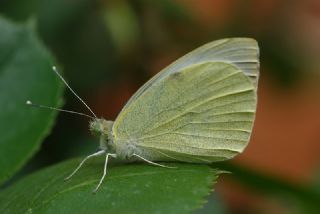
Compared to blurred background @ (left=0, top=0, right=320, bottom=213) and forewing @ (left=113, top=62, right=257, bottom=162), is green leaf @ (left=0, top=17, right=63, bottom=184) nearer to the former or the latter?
forewing @ (left=113, top=62, right=257, bottom=162)

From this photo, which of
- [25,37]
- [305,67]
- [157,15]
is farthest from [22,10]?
[305,67]

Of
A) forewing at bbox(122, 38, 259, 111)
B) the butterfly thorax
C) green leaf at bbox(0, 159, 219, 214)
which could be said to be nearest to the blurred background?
forewing at bbox(122, 38, 259, 111)

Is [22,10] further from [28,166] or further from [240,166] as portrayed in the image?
[240,166]

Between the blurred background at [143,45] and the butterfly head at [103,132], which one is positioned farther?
the blurred background at [143,45]

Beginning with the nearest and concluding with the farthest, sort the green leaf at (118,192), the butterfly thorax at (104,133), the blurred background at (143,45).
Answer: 1. the green leaf at (118,192)
2. the butterfly thorax at (104,133)
3. the blurred background at (143,45)

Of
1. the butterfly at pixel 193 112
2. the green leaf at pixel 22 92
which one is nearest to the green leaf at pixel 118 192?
the green leaf at pixel 22 92

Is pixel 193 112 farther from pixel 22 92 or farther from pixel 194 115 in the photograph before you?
pixel 22 92

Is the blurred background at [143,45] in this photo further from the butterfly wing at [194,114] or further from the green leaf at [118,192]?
the green leaf at [118,192]
